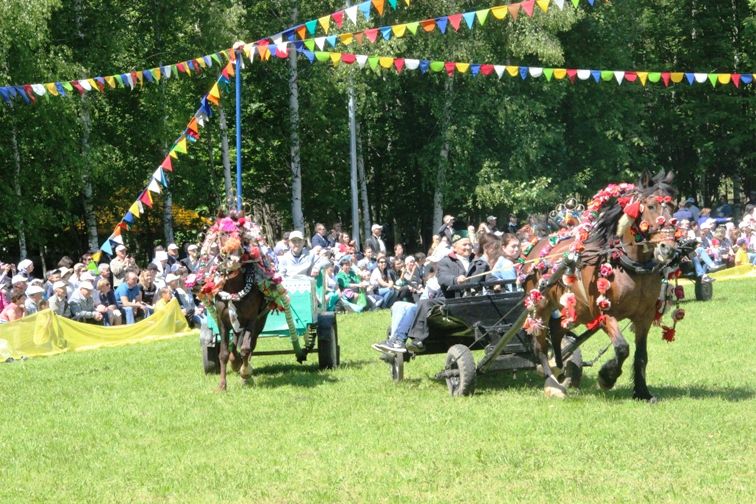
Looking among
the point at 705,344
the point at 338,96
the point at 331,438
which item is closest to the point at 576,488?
the point at 331,438

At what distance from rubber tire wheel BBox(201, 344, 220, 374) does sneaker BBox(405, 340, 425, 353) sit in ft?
10.3

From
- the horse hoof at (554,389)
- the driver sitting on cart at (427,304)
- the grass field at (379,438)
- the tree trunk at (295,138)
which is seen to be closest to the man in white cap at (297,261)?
the grass field at (379,438)

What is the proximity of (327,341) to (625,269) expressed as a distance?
4930 millimetres

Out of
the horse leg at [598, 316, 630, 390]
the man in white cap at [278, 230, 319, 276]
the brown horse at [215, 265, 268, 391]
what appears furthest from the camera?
the man in white cap at [278, 230, 319, 276]

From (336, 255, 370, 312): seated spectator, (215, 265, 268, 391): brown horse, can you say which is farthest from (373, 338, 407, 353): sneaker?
(336, 255, 370, 312): seated spectator

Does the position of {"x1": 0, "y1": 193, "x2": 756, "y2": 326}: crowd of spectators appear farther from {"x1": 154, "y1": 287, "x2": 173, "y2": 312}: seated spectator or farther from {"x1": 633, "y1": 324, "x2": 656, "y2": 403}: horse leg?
{"x1": 633, "y1": 324, "x2": 656, "y2": 403}: horse leg

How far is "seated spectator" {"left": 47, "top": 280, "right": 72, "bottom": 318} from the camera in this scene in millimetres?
19875

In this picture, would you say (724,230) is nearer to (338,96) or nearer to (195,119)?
(338,96)

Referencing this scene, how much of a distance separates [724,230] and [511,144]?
29.1 feet

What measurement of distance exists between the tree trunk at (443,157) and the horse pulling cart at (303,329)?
22217 millimetres

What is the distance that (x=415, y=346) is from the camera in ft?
39.7

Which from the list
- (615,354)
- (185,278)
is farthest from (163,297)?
(615,354)

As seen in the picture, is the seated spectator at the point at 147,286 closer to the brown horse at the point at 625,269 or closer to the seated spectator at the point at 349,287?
the seated spectator at the point at 349,287

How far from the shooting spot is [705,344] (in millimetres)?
15453
